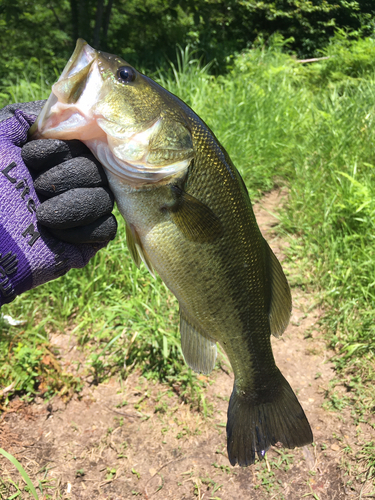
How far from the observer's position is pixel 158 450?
2.65 metres

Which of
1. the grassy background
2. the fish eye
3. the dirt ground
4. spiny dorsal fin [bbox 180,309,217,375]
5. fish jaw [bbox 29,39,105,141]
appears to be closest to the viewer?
fish jaw [bbox 29,39,105,141]

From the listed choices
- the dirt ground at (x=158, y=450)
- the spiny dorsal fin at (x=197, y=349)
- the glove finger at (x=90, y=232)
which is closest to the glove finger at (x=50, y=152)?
the glove finger at (x=90, y=232)

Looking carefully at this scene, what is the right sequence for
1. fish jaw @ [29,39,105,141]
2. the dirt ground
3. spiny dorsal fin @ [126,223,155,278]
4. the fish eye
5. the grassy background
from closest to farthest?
fish jaw @ [29,39,105,141] < the fish eye < spiny dorsal fin @ [126,223,155,278] < the dirt ground < the grassy background

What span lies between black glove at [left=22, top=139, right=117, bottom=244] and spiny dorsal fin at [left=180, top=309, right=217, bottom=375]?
626 mm

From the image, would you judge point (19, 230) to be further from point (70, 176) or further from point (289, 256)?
point (289, 256)

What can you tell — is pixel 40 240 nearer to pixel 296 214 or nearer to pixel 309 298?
pixel 309 298

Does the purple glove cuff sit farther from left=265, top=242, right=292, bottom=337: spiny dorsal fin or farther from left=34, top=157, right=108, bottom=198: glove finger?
left=265, top=242, right=292, bottom=337: spiny dorsal fin

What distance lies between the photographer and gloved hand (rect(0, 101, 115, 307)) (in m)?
1.49

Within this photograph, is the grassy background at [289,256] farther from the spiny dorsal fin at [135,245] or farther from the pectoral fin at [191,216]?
the pectoral fin at [191,216]

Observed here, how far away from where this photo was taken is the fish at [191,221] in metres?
1.40

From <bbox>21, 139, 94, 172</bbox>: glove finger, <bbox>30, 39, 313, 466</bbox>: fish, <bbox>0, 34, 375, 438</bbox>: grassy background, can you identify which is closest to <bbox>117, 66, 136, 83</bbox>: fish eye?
<bbox>30, 39, 313, 466</bbox>: fish

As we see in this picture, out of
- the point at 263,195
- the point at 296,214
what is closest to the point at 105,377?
the point at 296,214

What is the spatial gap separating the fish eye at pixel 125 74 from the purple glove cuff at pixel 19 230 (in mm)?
457

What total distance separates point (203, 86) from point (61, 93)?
4636mm
